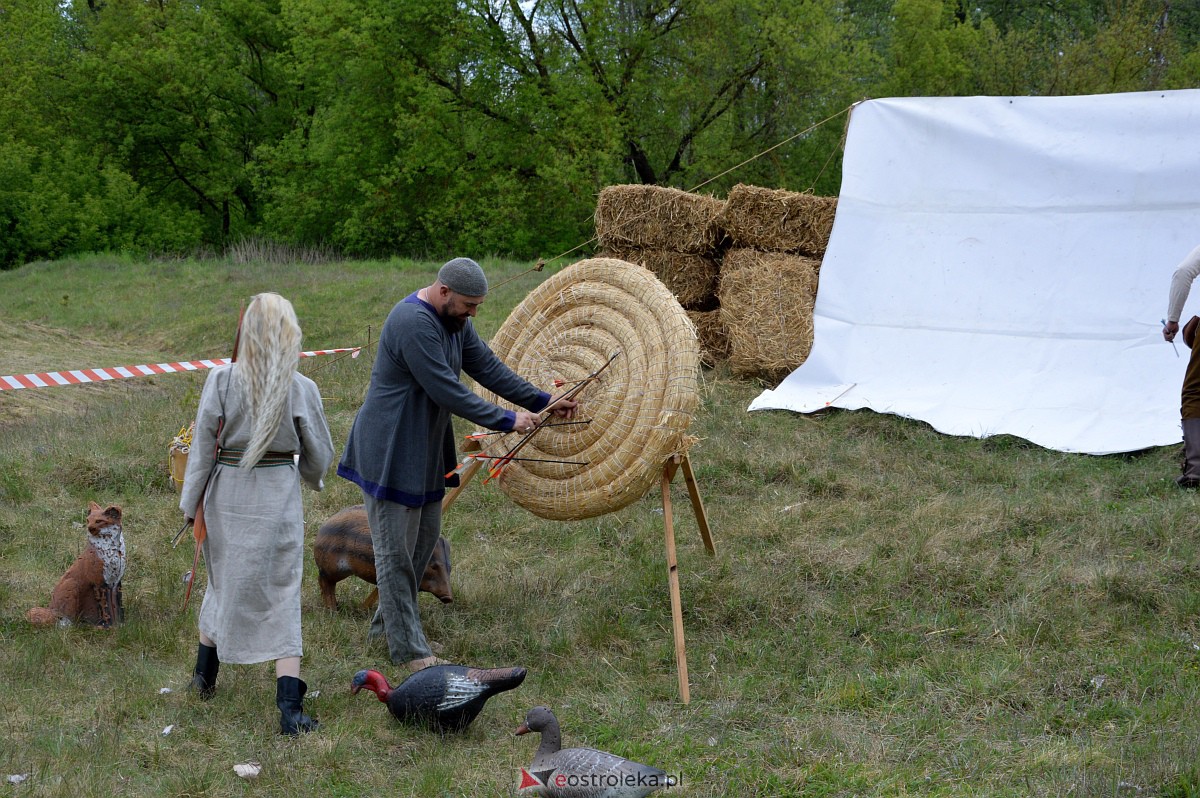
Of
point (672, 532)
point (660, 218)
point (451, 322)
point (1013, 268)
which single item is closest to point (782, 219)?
point (660, 218)

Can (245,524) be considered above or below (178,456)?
above

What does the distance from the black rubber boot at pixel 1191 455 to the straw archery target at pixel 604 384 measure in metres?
4.04

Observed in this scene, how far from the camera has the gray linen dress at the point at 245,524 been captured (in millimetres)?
4199

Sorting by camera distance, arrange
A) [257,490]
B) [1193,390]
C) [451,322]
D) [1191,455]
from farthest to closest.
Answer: [1193,390] < [1191,455] < [451,322] < [257,490]

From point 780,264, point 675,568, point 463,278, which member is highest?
point 463,278

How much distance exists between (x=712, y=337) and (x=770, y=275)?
901mm

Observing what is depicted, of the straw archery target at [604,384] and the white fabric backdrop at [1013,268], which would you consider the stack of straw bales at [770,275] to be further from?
the straw archery target at [604,384]

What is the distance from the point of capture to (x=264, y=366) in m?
4.14

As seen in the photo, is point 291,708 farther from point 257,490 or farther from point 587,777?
point 587,777

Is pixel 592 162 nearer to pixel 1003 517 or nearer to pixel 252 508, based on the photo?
pixel 1003 517

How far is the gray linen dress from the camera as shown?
4199 mm

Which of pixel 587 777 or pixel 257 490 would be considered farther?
pixel 257 490

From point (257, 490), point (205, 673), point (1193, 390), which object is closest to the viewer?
point (257, 490)

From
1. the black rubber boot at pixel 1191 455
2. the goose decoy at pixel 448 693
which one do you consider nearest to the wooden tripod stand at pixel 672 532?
the goose decoy at pixel 448 693
